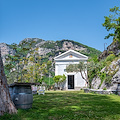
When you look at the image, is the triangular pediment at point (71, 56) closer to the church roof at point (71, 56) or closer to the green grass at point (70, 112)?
the church roof at point (71, 56)

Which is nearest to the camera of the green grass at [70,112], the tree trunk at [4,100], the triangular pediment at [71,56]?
the tree trunk at [4,100]

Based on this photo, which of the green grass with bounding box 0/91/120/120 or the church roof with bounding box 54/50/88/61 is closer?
the green grass with bounding box 0/91/120/120

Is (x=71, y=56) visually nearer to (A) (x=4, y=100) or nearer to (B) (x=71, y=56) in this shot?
(B) (x=71, y=56)

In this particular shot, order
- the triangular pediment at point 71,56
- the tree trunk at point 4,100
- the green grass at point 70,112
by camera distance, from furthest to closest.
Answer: the triangular pediment at point 71,56 < the green grass at point 70,112 < the tree trunk at point 4,100

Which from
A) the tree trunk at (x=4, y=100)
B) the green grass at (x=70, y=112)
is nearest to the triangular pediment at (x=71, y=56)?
the green grass at (x=70, y=112)

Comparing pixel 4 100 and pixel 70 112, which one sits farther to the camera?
pixel 70 112

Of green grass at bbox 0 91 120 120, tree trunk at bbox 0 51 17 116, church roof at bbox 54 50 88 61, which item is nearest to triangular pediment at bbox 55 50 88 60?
church roof at bbox 54 50 88 61

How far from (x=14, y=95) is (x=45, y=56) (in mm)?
105055

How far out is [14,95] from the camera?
17.8ft

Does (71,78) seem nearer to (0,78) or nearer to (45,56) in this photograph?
(0,78)

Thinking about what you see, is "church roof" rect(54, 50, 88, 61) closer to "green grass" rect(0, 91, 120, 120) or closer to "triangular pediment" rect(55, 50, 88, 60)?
"triangular pediment" rect(55, 50, 88, 60)

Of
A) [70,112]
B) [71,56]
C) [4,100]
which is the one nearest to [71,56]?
[71,56]

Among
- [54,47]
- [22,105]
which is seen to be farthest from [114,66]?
[54,47]

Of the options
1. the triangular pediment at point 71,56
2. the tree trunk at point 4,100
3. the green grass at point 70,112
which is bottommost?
the green grass at point 70,112
